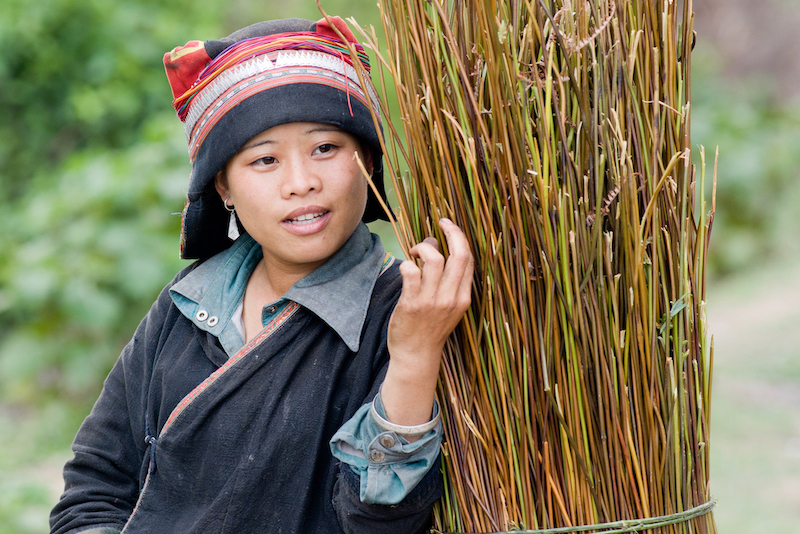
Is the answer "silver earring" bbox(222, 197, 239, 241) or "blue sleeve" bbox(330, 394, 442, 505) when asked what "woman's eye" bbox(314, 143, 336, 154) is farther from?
"blue sleeve" bbox(330, 394, 442, 505)

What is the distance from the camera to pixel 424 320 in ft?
3.88

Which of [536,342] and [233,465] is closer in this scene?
[536,342]

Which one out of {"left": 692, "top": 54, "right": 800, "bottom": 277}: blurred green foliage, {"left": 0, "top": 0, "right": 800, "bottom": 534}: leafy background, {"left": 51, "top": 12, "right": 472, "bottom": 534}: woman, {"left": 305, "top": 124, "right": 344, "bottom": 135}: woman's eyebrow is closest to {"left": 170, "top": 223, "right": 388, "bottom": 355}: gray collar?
{"left": 51, "top": 12, "right": 472, "bottom": 534}: woman

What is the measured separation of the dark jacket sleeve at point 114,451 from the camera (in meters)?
1.66

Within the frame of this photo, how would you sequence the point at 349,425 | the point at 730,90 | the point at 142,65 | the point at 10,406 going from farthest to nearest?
the point at 730,90 < the point at 142,65 < the point at 10,406 < the point at 349,425

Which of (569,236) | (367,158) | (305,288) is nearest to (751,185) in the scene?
(367,158)

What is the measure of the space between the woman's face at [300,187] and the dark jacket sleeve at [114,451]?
40cm

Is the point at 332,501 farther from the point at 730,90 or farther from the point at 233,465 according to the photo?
the point at 730,90

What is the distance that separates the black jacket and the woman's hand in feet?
0.45

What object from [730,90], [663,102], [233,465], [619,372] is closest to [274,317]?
[233,465]

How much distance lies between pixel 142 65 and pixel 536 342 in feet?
16.3

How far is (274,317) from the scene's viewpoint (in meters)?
1.50

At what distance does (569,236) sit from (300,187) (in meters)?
0.47

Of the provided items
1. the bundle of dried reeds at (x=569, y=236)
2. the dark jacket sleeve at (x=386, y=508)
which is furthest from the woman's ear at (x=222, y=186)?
the dark jacket sleeve at (x=386, y=508)
